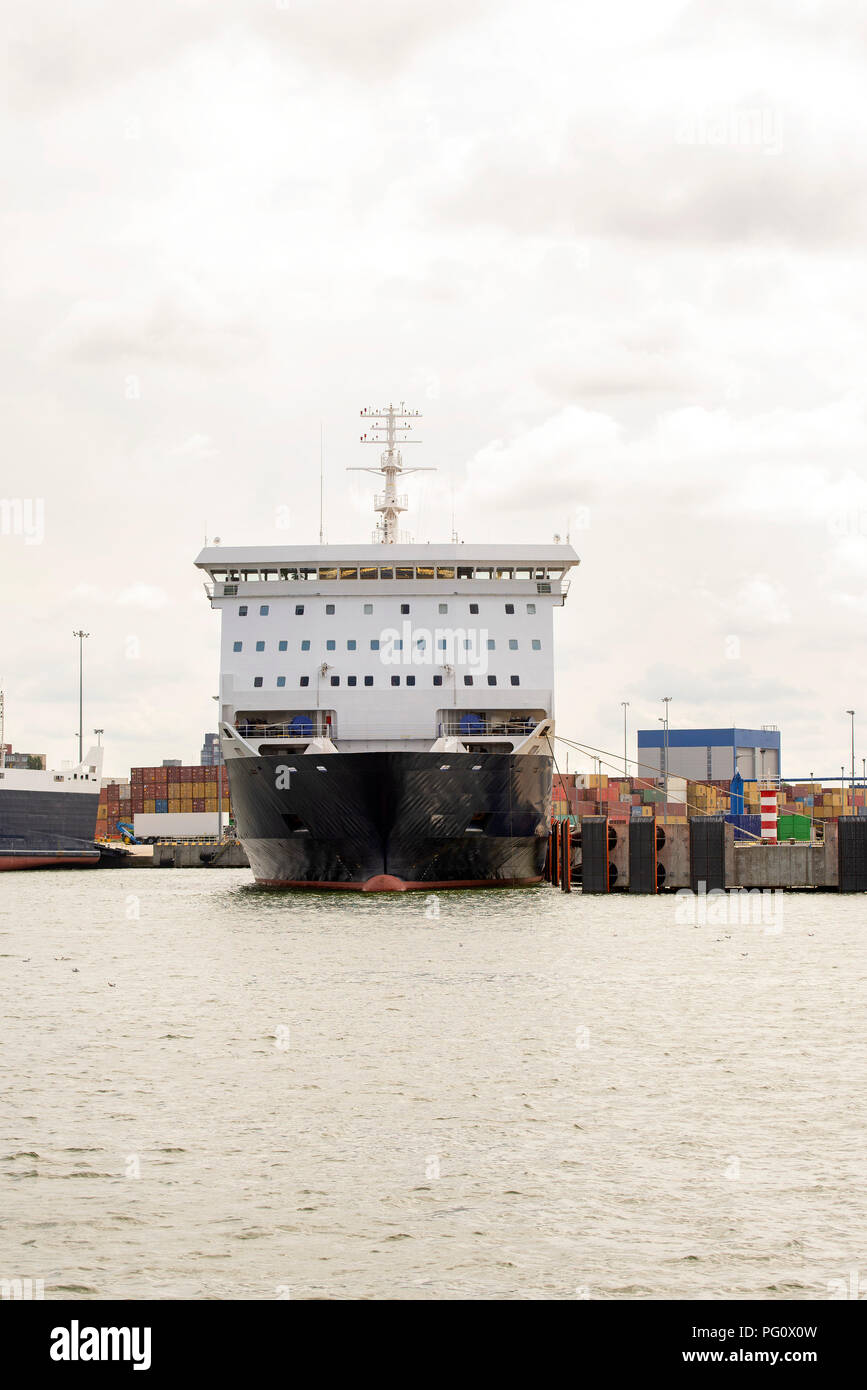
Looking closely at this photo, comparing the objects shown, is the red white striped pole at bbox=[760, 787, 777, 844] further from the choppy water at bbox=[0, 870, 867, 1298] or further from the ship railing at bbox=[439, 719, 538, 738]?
the choppy water at bbox=[0, 870, 867, 1298]

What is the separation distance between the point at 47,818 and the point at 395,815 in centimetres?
5166

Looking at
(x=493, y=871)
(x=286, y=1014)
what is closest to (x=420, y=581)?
(x=493, y=871)

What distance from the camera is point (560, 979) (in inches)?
934

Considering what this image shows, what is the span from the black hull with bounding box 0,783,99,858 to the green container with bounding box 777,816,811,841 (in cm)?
4685

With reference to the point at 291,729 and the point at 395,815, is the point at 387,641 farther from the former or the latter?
the point at 395,815

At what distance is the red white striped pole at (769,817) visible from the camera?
49125 mm

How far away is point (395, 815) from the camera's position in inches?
1567

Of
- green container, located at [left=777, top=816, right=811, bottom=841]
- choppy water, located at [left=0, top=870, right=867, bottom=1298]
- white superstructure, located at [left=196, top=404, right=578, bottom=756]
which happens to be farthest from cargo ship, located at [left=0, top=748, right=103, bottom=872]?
choppy water, located at [left=0, top=870, right=867, bottom=1298]

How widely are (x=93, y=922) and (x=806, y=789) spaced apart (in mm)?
81878

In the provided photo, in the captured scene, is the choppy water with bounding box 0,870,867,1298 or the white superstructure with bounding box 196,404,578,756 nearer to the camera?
the choppy water with bounding box 0,870,867,1298

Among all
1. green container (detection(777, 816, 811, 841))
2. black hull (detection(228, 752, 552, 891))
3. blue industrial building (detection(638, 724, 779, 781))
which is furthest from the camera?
blue industrial building (detection(638, 724, 779, 781))

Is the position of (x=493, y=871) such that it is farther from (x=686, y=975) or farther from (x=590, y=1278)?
(x=590, y=1278)

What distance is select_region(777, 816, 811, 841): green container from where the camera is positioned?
53250mm
